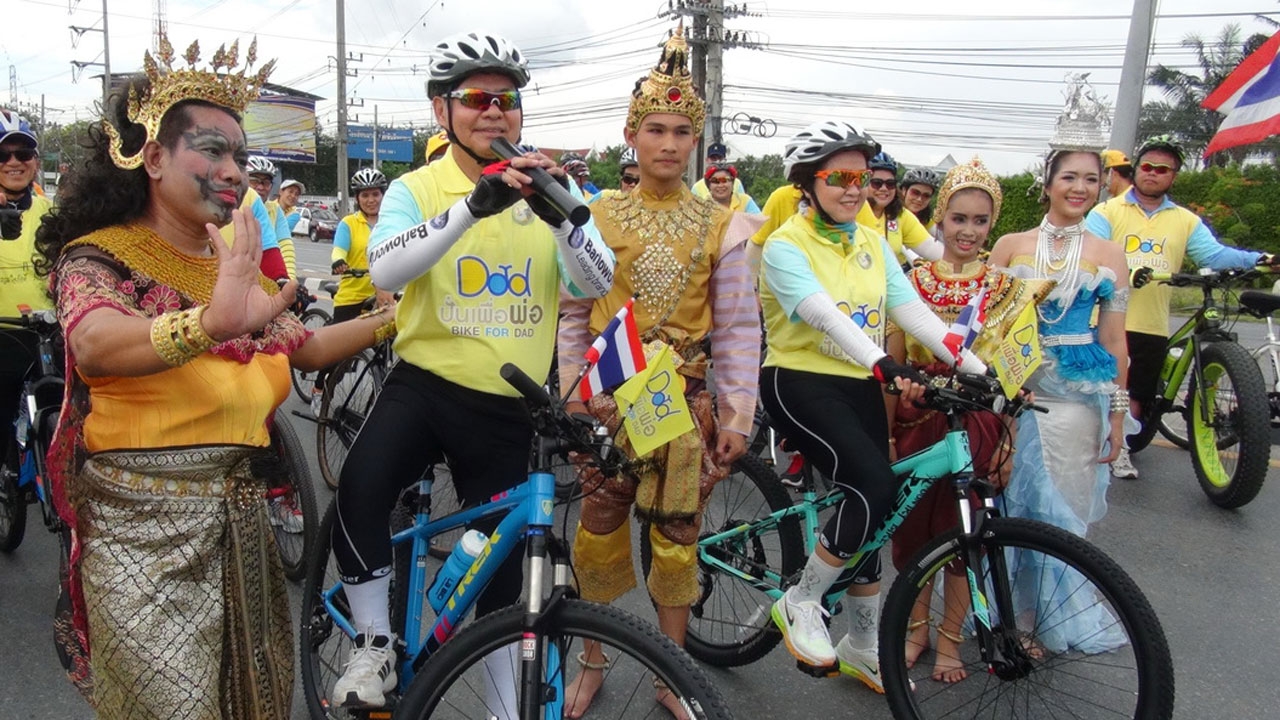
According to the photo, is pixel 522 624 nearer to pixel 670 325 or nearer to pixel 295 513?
pixel 670 325

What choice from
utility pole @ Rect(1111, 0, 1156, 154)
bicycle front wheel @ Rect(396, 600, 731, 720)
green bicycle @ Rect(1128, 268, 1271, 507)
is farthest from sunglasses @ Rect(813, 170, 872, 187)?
utility pole @ Rect(1111, 0, 1156, 154)

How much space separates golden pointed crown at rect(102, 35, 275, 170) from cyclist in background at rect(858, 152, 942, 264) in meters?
4.10

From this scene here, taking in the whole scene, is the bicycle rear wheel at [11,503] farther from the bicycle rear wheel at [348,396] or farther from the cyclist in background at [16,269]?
the bicycle rear wheel at [348,396]

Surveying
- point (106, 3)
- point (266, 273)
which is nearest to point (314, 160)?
point (106, 3)

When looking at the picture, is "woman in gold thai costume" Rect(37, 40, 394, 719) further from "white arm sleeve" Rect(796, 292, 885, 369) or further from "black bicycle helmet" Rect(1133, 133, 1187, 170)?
"black bicycle helmet" Rect(1133, 133, 1187, 170)

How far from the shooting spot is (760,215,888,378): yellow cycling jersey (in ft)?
10.4

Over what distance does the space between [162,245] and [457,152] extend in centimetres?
79

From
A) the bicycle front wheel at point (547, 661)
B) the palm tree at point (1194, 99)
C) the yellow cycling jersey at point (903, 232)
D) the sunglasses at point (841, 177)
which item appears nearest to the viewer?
the bicycle front wheel at point (547, 661)

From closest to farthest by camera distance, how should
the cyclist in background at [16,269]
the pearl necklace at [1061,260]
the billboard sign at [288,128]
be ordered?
the pearl necklace at [1061,260] → the cyclist in background at [16,269] → the billboard sign at [288,128]

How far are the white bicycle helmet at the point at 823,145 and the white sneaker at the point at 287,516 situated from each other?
2403 millimetres

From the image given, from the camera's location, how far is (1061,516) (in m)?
3.57

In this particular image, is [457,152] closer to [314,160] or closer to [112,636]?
[112,636]

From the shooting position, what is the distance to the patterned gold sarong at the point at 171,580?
199cm

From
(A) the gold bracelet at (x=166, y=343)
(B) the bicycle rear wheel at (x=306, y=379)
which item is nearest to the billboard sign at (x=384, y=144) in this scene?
(B) the bicycle rear wheel at (x=306, y=379)
